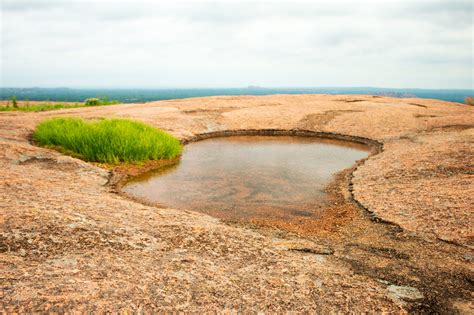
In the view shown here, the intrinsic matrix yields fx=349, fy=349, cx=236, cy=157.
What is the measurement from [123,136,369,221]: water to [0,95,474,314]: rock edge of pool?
568mm

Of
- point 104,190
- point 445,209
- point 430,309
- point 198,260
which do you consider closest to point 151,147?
point 104,190

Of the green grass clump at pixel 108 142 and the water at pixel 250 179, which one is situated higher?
the green grass clump at pixel 108 142

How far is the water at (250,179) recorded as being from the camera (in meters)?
5.95

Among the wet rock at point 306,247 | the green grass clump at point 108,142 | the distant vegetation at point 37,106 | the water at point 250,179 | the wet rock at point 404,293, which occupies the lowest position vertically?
the wet rock at point 404,293

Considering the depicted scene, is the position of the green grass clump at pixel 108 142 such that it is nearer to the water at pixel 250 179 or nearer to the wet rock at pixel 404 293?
the water at pixel 250 179

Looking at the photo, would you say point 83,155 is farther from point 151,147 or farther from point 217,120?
point 217,120

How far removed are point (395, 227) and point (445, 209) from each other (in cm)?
89

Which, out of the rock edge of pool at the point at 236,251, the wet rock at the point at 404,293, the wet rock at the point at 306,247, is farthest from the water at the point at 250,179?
the wet rock at the point at 404,293

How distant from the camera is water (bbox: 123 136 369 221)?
5945 mm

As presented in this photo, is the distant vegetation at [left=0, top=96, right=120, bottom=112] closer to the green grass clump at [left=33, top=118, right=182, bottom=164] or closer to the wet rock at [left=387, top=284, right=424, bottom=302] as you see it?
the green grass clump at [left=33, top=118, right=182, bottom=164]

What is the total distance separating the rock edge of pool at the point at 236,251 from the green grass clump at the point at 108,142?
169 cm

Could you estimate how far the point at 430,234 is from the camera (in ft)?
14.5

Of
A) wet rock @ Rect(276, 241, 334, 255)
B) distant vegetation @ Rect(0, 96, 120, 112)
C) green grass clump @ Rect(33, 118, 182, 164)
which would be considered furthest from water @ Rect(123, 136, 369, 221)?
distant vegetation @ Rect(0, 96, 120, 112)

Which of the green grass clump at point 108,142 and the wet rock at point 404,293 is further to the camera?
the green grass clump at point 108,142
